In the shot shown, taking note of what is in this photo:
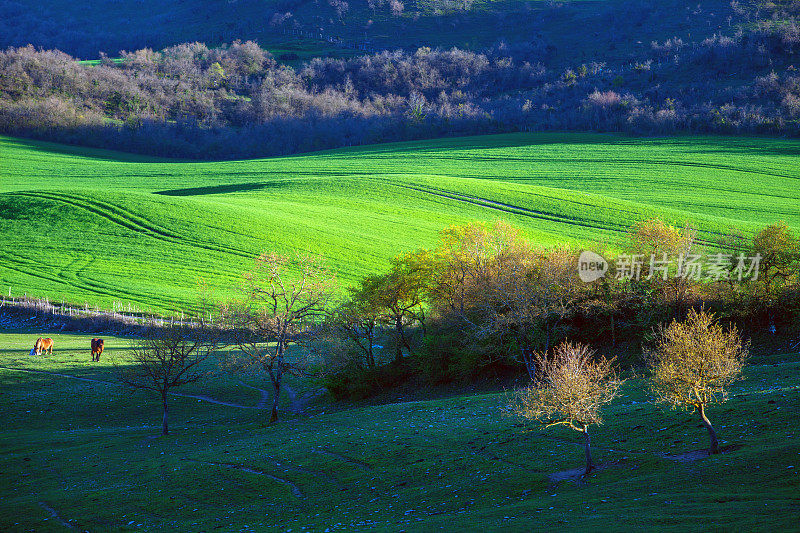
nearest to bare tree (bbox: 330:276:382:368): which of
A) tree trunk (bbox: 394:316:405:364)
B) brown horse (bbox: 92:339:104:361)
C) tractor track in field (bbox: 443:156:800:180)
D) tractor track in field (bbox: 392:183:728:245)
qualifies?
tree trunk (bbox: 394:316:405:364)

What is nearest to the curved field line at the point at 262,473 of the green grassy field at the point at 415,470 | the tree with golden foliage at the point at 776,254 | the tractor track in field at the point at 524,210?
the green grassy field at the point at 415,470

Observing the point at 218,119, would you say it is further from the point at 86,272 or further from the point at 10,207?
the point at 86,272

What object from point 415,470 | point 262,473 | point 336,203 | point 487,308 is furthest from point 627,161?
point 262,473

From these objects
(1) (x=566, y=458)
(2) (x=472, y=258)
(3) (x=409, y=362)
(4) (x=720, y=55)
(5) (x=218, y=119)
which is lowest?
(3) (x=409, y=362)

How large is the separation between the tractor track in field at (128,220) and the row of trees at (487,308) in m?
34.4

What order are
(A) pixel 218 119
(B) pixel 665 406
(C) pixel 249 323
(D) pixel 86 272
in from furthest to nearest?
(A) pixel 218 119
(D) pixel 86 272
(C) pixel 249 323
(B) pixel 665 406

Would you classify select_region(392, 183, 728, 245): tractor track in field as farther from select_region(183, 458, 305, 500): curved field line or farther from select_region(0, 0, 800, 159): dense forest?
select_region(183, 458, 305, 500): curved field line

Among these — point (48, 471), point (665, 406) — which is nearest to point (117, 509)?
point (48, 471)

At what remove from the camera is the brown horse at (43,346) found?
170 ft

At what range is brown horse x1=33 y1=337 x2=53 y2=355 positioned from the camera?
170ft

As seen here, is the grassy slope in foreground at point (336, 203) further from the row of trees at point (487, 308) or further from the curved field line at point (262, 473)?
the curved field line at point (262, 473)

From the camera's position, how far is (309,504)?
25.9 meters

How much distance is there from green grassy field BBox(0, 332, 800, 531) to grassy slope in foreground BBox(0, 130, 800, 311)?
19448mm

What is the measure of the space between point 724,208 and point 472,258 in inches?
2514
